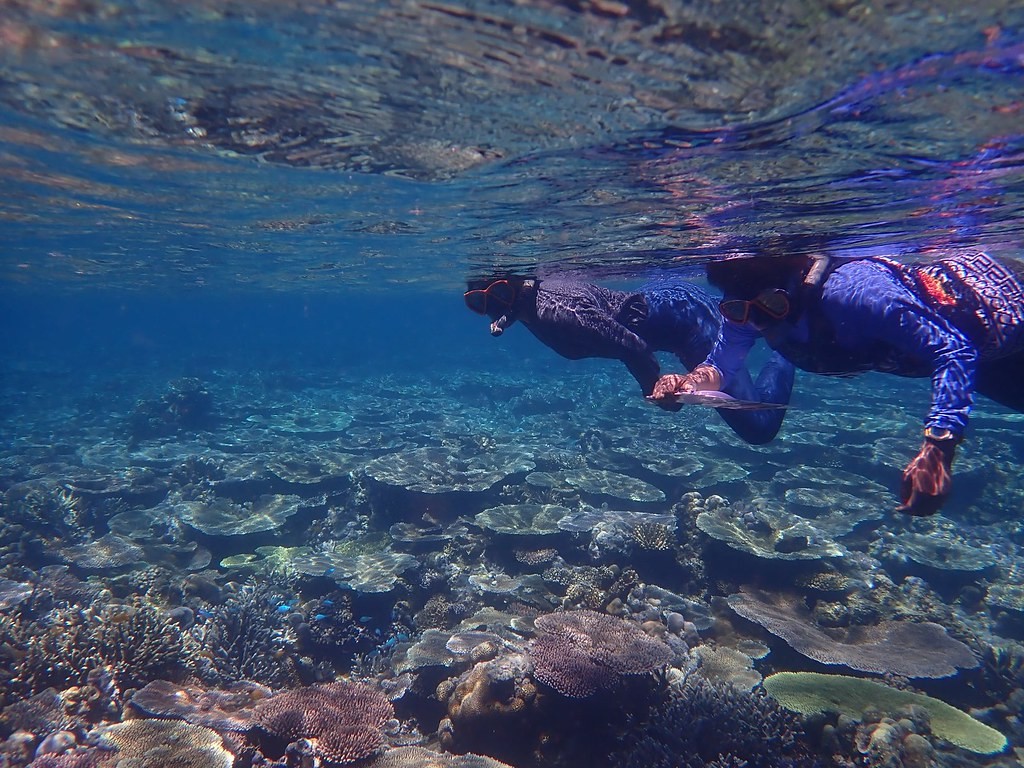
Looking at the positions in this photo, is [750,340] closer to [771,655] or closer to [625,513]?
[771,655]

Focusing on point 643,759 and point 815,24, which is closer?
point 815,24

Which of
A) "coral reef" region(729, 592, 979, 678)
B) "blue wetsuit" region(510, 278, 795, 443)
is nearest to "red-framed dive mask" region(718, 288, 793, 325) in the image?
"blue wetsuit" region(510, 278, 795, 443)

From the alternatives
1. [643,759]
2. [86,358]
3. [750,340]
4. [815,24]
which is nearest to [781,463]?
[750,340]

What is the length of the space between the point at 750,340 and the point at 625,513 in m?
5.83

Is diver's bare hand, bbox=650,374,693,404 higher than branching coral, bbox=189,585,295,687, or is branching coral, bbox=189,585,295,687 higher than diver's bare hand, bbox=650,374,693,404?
diver's bare hand, bbox=650,374,693,404

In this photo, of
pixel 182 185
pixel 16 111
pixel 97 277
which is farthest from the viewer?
pixel 97 277

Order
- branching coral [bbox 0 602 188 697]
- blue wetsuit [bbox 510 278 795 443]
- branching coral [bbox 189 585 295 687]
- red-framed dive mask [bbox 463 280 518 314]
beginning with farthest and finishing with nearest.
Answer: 1. red-framed dive mask [bbox 463 280 518 314]
2. branching coral [bbox 189 585 295 687]
3. blue wetsuit [bbox 510 278 795 443]
4. branching coral [bbox 0 602 188 697]

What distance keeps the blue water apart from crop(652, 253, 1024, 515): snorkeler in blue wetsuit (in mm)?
1624

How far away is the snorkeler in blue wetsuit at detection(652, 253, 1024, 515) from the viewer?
145 inches

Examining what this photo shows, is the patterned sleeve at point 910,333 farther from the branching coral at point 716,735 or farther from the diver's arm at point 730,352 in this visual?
the branching coral at point 716,735

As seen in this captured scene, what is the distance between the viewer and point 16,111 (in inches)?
325

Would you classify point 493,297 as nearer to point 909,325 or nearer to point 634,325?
point 634,325

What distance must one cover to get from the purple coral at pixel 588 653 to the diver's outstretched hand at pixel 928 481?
3.57 m

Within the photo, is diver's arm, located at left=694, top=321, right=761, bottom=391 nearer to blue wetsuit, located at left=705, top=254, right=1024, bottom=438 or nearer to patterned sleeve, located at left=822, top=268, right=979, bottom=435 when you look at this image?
blue wetsuit, located at left=705, top=254, right=1024, bottom=438
